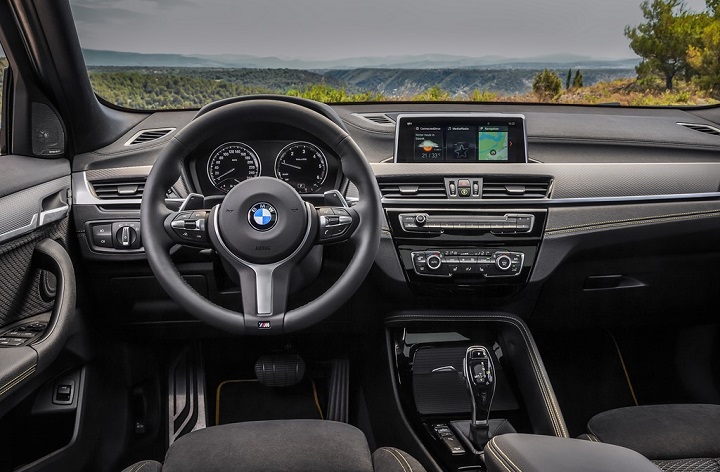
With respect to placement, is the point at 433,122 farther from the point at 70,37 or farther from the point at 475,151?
the point at 70,37

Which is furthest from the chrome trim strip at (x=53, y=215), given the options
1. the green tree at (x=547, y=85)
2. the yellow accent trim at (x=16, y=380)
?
the green tree at (x=547, y=85)

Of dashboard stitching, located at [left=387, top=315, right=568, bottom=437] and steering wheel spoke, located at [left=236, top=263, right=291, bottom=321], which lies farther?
dashboard stitching, located at [left=387, top=315, right=568, bottom=437]

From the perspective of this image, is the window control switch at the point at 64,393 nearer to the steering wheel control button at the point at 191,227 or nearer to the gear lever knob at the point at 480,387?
the steering wheel control button at the point at 191,227

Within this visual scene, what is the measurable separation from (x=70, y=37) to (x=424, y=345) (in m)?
1.63

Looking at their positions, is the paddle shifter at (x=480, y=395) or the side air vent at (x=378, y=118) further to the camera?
the side air vent at (x=378, y=118)

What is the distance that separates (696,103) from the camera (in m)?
2.95

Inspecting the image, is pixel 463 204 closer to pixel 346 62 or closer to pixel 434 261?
pixel 434 261

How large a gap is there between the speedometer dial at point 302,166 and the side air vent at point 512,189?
0.63 m

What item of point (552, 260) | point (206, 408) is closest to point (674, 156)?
point (552, 260)

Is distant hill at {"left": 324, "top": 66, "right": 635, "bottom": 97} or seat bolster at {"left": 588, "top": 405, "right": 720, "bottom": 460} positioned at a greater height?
distant hill at {"left": 324, "top": 66, "right": 635, "bottom": 97}

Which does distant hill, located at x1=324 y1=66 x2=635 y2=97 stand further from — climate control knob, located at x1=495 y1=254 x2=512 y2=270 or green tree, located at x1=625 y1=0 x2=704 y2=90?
climate control knob, located at x1=495 y1=254 x2=512 y2=270

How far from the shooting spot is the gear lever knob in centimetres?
238

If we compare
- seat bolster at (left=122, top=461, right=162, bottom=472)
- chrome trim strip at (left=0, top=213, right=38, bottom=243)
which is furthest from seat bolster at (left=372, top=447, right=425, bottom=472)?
chrome trim strip at (left=0, top=213, right=38, bottom=243)

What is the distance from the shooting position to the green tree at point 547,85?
2629 millimetres
